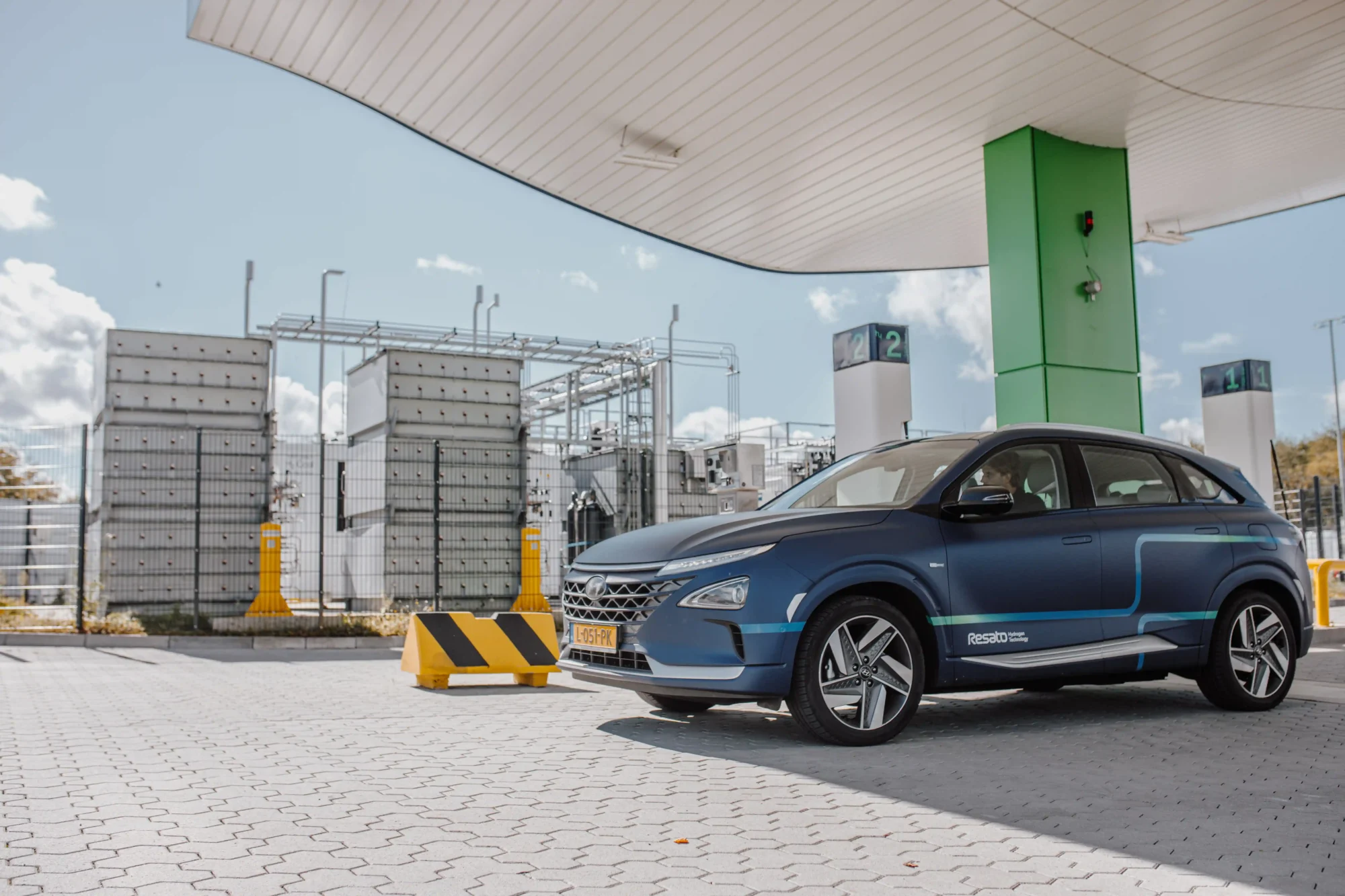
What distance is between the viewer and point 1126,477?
22.9ft

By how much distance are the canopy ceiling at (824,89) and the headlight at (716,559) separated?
5774mm

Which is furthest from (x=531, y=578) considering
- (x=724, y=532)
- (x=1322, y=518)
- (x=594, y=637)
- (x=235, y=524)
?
(x=1322, y=518)

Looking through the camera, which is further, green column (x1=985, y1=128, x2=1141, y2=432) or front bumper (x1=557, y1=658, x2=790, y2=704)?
green column (x1=985, y1=128, x2=1141, y2=432)

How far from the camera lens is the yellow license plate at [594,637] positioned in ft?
19.6

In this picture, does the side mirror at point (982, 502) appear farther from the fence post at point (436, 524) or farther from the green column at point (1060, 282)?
the fence post at point (436, 524)

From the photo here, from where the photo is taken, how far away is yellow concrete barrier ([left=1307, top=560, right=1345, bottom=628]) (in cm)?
1339

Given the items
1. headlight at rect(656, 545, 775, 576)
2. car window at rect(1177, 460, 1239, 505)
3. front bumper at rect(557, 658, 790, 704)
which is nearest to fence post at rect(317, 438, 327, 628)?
front bumper at rect(557, 658, 790, 704)

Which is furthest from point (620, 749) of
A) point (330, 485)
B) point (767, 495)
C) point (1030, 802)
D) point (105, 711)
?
point (767, 495)

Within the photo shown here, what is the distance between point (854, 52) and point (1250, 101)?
4.41m

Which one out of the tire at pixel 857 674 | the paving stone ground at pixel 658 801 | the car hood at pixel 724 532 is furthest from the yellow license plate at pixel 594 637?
the tire at pixel 857 674

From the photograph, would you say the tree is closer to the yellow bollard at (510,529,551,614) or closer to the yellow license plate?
the yellow bollard at (510,529,551,614)

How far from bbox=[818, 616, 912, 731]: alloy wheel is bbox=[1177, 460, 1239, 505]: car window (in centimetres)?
262

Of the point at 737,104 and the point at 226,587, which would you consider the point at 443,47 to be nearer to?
the point at 737,104

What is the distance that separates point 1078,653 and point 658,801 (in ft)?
9.80
